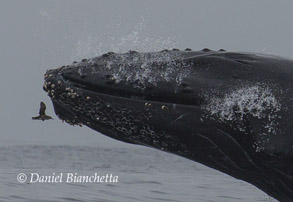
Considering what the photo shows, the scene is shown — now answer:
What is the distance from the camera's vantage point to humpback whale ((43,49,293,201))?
6.72m

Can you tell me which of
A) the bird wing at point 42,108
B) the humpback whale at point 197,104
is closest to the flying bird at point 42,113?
the bird wing at point 42,108

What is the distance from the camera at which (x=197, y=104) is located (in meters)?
6.90

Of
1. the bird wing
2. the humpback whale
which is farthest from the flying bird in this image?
the humpback whale

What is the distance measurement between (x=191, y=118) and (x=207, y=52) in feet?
2.05

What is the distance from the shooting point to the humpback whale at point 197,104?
6.72m

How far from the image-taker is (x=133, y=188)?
23.5 metres

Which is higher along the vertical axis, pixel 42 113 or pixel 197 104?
pixel 197 104

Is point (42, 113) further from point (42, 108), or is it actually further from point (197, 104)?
point (197, 104)

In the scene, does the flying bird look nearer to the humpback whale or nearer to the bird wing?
the bird wing

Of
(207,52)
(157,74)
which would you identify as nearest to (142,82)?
(157,74)

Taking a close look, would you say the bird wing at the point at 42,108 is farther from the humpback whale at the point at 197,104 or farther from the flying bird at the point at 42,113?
the humpback whale at the point at 197,104

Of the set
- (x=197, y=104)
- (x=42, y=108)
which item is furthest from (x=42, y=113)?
(x=197, y=104)

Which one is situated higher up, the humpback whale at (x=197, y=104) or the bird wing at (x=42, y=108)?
the humpback whale at (x=197, y=104)

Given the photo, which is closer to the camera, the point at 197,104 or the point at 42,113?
the point at 197,104
